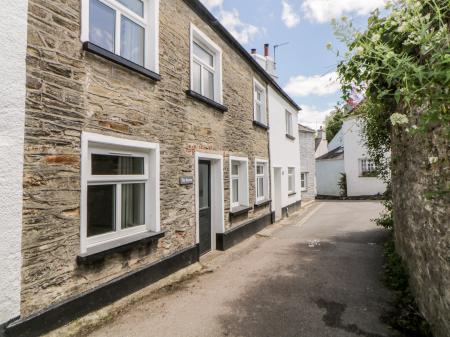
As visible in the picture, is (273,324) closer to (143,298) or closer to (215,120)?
(143,298)

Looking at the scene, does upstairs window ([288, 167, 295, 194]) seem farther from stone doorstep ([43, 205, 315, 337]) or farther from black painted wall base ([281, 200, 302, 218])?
stone doorstep ([43, 205, 315, 337])

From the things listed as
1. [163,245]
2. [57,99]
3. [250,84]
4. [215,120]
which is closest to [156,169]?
[163,245]

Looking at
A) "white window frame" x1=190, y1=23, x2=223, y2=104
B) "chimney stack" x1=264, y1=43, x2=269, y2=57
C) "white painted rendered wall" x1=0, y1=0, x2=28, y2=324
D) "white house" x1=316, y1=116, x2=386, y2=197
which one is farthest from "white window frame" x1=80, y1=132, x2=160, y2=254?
"white house" x1=316, y1=116, x2=386, y2=197

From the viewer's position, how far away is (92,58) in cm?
394

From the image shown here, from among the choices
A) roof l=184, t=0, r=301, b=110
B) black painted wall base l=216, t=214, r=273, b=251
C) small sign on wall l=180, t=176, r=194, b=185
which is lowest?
black painted wall base l=216, t=214, r=273, b=251

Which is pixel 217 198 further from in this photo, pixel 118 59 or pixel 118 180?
pixel 118 59

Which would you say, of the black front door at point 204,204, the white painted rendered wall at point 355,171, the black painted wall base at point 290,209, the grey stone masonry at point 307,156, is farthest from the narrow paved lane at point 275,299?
the white painted rendered wall at point 355,171

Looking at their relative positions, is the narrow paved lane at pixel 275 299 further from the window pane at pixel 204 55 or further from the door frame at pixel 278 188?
the door frame at pixel 278 188

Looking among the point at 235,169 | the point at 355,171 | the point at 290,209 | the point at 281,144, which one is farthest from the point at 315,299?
the point at 355,171

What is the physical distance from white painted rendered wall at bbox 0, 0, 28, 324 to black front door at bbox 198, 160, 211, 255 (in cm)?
418

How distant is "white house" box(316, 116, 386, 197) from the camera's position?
20.8 m

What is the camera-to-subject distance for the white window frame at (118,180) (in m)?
3.76

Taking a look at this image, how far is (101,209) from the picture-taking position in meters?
4.23

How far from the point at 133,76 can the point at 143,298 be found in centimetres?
369
